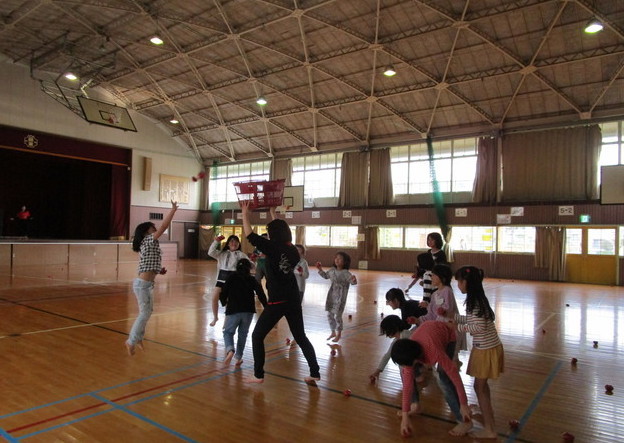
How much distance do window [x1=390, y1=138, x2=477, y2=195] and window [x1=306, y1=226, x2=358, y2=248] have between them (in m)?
3.57

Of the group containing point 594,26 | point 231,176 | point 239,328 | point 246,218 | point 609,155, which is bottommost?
point 239,328

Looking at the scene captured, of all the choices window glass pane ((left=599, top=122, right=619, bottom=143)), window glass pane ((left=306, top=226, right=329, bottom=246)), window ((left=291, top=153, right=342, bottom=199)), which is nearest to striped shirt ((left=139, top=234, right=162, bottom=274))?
window glass pane ((left=599, top=122, right=619, bottom=143))

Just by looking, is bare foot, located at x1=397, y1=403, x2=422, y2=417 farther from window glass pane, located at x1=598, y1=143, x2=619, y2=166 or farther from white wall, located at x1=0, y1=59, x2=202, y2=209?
white wall, located at x1=0, y1=59, x2=202, y2=209

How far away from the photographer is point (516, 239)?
20250 millimetres

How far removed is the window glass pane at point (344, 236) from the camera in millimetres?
25109

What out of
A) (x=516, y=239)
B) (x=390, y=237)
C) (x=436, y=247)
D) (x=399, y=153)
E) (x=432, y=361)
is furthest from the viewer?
(x=399, y=153)

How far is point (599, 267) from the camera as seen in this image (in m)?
18.5

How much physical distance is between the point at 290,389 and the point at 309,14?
15297mm

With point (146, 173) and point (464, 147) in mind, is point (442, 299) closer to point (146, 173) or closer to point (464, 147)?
point (464, 147)

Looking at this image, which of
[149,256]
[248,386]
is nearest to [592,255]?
[248,386]

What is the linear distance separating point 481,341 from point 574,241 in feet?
60.7

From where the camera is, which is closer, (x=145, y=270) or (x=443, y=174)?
(x=145, y=270)

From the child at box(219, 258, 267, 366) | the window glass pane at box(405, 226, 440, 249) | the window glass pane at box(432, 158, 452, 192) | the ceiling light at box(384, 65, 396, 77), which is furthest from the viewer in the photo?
the window glass pane at box(405, 226, 440, 249)

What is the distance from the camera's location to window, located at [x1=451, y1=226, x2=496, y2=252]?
68.2ft
